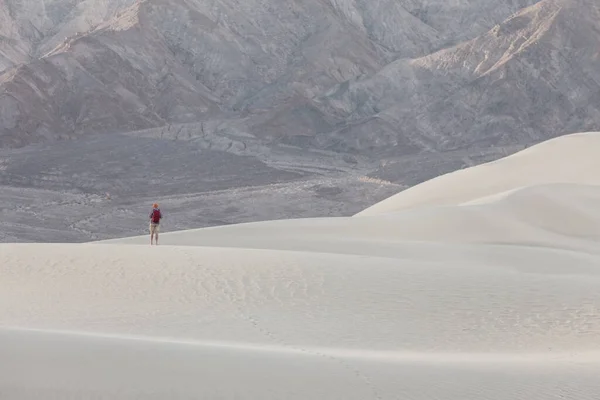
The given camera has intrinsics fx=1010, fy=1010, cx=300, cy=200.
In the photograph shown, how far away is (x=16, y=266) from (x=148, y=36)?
71.7 metres

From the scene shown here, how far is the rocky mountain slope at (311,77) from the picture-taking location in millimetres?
70750

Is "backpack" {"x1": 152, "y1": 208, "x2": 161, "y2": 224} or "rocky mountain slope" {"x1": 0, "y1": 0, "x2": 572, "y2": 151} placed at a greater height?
"rocky mountain slope" {"x1": 0, "y1": 0, "x2": 572, "y2": 151}

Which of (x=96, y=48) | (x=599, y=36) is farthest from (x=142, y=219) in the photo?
(x=599, y=36)

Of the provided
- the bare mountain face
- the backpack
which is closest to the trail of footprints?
the backpack

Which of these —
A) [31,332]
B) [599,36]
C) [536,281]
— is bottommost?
[31,332]

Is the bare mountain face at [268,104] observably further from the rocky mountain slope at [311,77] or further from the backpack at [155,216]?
the backpack at [155,216]

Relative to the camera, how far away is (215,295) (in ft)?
38.5

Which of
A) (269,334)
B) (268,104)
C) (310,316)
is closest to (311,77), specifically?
(268,104)

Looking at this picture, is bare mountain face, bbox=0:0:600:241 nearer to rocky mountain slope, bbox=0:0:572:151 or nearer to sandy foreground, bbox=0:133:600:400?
rocky mountain slope, bbox=0:0:572:151

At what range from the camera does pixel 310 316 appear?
1072 centimetres

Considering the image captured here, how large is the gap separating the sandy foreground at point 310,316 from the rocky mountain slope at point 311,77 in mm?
50183

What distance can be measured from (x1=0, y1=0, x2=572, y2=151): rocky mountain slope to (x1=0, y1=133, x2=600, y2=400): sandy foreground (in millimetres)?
50183

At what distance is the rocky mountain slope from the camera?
232 feet

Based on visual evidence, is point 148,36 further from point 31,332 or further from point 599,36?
point 31,332
